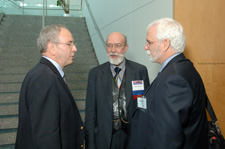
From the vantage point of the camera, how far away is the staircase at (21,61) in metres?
3.37

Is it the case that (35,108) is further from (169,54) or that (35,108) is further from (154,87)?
(169,54)

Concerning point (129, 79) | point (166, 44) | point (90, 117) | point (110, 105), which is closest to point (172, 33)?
point (166, 44)

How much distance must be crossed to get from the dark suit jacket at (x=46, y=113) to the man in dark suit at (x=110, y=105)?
599mm

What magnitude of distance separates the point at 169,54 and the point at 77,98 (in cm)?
305

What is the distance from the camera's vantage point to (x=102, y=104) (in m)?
2.02

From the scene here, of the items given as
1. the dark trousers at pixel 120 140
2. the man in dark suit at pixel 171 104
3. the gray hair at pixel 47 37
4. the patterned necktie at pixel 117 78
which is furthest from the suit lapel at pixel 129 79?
the gray hair at pixel 47 37

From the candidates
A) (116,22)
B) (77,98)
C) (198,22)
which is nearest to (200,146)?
(198,22)

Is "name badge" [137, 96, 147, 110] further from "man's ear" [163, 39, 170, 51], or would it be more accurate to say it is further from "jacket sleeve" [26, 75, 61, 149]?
"jacket sleeve" [26, 75, 61, 149]

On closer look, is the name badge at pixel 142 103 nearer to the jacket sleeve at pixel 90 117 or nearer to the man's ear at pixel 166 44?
the man's ear at pixel 166 44

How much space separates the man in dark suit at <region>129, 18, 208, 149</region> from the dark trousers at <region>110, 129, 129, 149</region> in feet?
1.85

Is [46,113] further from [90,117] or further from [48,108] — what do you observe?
[90,117]

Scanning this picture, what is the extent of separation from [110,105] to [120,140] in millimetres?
379

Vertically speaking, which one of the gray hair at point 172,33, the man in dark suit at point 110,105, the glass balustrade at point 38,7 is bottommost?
the man in dark suit at point 110,105

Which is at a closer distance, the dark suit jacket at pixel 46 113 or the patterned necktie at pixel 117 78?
the dark suit jacket at pixel 46 113
